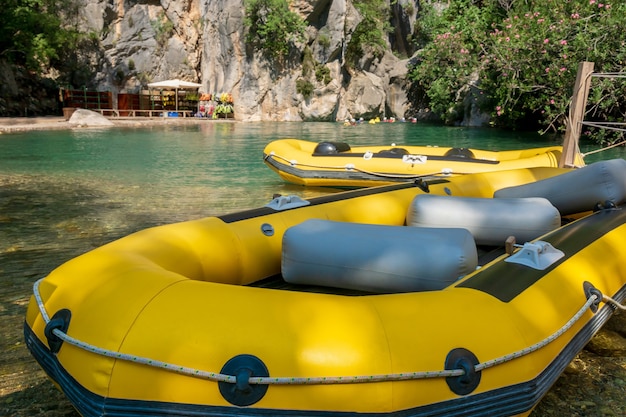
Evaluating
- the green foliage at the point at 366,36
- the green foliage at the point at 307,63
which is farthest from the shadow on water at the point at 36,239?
the green foliage at the point at 366,36

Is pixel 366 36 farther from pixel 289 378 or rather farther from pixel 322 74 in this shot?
pixel 289 378

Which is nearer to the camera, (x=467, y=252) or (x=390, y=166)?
(x=467, y=252)

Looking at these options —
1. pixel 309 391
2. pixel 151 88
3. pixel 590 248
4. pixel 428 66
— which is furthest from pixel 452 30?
pixel 309 391

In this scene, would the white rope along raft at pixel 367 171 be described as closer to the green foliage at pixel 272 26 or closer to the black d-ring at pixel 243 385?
the black d-ring at pixel 243 385

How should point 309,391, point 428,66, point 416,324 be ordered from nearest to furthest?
point 309,391 → point 416,324 → point 428,66

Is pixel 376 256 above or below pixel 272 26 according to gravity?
below

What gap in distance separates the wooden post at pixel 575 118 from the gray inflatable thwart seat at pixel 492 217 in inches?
108

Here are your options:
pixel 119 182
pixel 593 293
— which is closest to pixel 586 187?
pixel 593 293

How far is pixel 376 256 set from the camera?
210 centimetres

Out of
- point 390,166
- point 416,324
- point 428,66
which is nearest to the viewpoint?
point 416,324

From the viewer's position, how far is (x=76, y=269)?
1.86m

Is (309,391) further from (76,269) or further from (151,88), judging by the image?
(151,88)

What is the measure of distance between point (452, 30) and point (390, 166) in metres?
14.3

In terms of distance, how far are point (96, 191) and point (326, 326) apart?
5.33 meters
